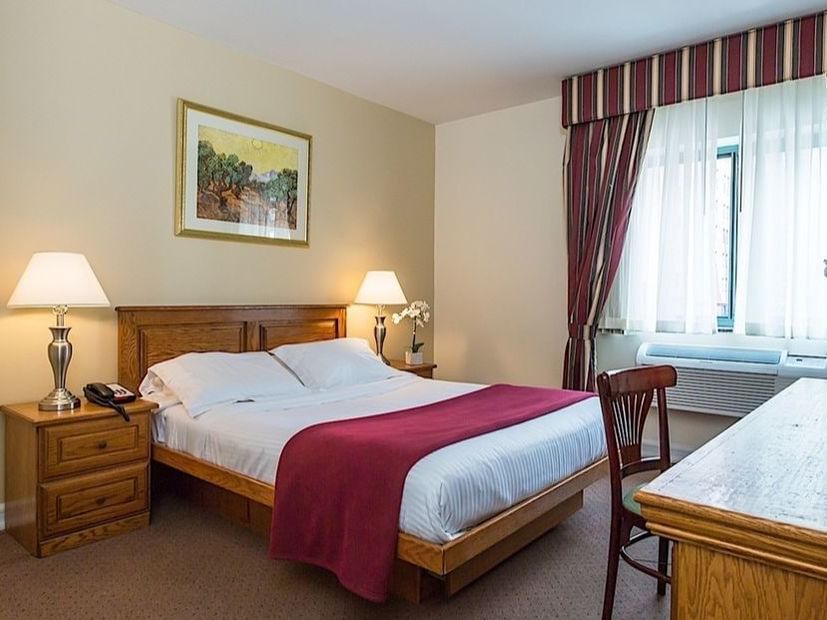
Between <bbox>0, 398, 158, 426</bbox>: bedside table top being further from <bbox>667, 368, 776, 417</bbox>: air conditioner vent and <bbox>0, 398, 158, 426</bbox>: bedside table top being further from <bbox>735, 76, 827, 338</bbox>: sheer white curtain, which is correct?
<bbox>735, 76, 827, 338</bbox>: sheer white curtain

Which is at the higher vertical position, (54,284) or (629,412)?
(54,284)

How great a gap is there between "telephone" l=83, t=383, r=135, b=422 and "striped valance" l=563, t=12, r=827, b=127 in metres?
3.38

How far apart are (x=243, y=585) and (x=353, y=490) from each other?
0.72 m

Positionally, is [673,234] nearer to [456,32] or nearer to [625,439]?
[456,32]

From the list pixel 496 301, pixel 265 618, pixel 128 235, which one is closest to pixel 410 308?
pixel 496 301

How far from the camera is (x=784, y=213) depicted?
11.5ft

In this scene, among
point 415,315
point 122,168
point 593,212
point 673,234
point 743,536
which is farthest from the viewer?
point 415,315

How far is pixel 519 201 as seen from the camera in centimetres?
471

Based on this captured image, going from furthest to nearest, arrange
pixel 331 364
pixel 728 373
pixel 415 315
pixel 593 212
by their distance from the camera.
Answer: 1. pixel 415 315
2. pixel 593 212
3. pixel 728 373
4. pixel 331 364

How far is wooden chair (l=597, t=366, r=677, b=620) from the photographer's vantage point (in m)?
1.92

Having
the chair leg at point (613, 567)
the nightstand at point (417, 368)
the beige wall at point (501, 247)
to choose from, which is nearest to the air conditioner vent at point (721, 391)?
the beige wall at point (501, 247)

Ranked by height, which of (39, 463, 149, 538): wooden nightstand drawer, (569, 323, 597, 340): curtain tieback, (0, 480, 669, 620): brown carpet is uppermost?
(569, 323, 597, 340): curtain tieback

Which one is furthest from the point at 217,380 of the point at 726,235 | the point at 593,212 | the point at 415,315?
the point at 726,235

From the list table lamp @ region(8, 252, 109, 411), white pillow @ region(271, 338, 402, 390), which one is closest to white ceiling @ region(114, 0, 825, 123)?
table lamp @ region(8, 252, 109, 411)
